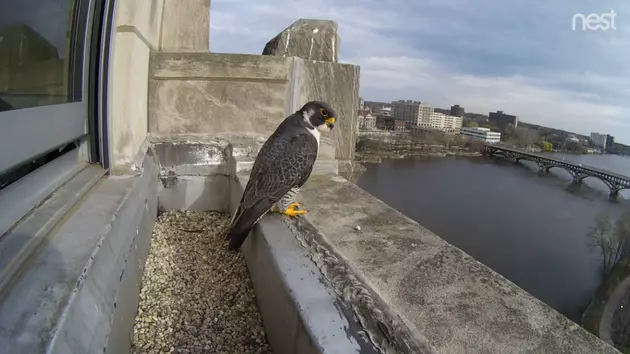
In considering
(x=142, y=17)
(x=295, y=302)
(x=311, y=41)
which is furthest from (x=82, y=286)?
(x=311, y=41)

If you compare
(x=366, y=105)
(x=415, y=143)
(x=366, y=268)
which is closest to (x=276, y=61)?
(x=366, y=268)

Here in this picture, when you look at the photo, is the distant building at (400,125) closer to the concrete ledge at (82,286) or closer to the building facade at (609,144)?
the building facade at (609,144)

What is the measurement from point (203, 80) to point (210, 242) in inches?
57.9

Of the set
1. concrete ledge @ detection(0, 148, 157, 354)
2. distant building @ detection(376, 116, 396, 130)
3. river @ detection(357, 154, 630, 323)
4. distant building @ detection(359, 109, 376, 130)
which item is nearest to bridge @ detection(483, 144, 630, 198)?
river @ detection(357, 154, 630, 323)

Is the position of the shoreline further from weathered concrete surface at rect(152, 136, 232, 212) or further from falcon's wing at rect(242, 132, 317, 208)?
falcon's wing at rect(242, 132, 317, 208)

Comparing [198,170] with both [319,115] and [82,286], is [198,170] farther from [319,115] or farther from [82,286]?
[82,286]

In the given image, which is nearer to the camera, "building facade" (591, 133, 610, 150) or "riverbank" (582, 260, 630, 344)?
"riverbank" (582, 260, 630, 344)

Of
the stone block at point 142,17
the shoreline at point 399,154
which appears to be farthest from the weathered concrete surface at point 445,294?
the shoreline at point 399,154

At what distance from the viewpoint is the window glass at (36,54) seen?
2.72 ft

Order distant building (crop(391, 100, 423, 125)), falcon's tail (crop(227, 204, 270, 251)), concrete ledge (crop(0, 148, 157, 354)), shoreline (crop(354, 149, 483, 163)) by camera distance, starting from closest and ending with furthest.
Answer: concrete ledge (crop(0, 148, 157, 354)), falcon's tail (crop(227, 204, 270, 251)), shoreline (crop(354, 149, 483, 163)), distant building (crop(391, 100, 423, 125))

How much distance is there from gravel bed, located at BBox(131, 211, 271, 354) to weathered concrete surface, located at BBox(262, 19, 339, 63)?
185 centimetres

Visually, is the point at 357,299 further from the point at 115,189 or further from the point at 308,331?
the point at 115,189

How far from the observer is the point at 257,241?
1624 mm

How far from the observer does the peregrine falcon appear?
1636 millimetres
